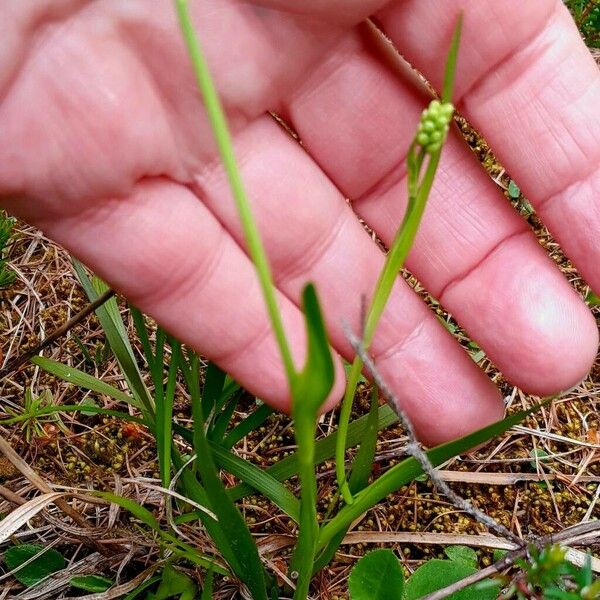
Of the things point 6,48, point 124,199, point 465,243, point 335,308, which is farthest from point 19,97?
point 465,243

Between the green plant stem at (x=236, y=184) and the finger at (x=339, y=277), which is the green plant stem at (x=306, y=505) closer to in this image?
the green plant stem at (x=236, y=184)

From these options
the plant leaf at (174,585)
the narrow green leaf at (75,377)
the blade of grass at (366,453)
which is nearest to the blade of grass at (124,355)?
the narrow green leaf at (75,377)

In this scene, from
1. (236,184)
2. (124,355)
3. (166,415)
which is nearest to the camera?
(236,184)

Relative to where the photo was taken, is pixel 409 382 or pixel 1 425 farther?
pixel 1 425

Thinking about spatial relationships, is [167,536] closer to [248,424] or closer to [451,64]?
[248,424]

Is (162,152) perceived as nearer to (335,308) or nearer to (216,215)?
(216,215)

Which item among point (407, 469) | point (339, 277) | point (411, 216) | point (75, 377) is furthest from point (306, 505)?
point (75, 377)
